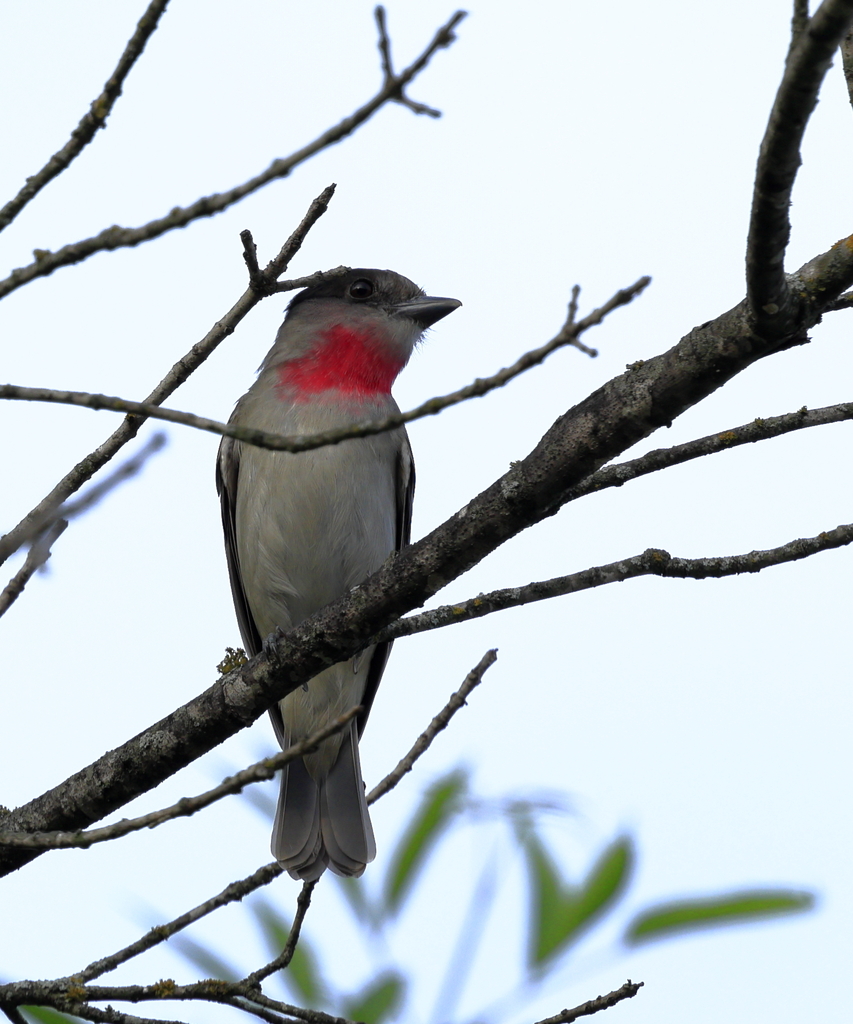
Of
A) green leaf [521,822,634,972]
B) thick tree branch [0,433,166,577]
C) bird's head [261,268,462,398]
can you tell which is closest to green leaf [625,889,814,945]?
green leaf [521,822,634,972]

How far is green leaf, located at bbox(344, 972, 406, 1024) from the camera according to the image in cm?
354

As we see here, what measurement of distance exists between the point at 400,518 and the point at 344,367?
108cm

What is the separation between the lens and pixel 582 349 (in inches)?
102

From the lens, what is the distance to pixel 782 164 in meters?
2.73

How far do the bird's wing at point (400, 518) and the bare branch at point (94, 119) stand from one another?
4778 millimetres

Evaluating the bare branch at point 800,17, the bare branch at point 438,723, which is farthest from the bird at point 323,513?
the bare branch at point 800,17

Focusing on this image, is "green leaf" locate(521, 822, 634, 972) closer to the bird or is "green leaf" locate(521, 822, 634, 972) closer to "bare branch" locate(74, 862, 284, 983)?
"bare branch" locate(74, 862, 284, 983)

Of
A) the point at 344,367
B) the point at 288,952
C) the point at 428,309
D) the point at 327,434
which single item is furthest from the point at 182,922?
the point at 428,309

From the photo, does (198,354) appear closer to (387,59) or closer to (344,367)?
(387,59)

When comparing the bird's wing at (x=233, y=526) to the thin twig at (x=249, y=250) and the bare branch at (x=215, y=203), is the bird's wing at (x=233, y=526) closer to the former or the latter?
the thin twig at (x=249, y=250)

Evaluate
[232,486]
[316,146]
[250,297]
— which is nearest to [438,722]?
[250,297]

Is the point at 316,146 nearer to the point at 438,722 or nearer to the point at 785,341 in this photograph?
the point at 785,341

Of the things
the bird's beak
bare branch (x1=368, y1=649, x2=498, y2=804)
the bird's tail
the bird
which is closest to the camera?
bare branch (x1=368, y1=649, x2=498, y2=804)

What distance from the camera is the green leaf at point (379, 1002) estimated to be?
354 cm
